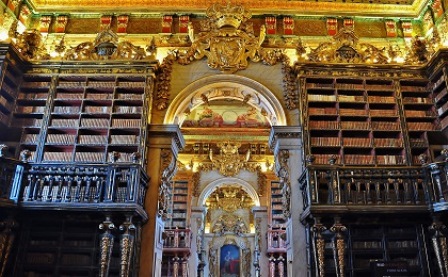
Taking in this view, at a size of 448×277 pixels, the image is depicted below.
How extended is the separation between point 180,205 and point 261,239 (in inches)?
113

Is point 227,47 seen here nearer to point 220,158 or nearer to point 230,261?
point 220,158

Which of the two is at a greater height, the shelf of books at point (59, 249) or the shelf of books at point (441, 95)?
the shelf of books at point (441, 95)

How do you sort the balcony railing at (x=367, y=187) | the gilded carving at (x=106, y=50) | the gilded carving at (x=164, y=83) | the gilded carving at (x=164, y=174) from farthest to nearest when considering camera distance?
1. the gilded carving at (x=106, y=50)
2. the gilded carving at (x=164, y=83)
3. the gilded carving at (x=164, y=174)
4. the balcony railing at (x=367, y=187)

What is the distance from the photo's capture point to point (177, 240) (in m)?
12.1

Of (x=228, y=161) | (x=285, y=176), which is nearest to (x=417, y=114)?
(x=285, y=176)

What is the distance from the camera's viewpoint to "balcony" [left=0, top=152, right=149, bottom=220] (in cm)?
650

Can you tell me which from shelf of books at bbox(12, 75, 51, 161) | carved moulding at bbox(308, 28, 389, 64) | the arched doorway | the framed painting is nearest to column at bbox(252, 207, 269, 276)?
the arched doorway

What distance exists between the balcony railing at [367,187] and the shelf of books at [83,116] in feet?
10.7

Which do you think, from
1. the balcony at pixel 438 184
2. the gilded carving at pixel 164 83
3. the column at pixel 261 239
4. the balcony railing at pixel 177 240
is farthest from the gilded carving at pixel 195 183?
the balcony at pixel 438 184

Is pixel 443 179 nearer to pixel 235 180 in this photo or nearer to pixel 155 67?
pixel 155 67

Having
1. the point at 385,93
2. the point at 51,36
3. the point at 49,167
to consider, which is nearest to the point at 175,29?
the point at 51,36

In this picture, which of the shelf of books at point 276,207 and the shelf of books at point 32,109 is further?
the shelf of books at point 276,207

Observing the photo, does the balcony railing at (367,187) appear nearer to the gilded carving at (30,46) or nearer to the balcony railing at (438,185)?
the balcony railing at (438,185)

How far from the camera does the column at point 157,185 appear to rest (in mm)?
7137
